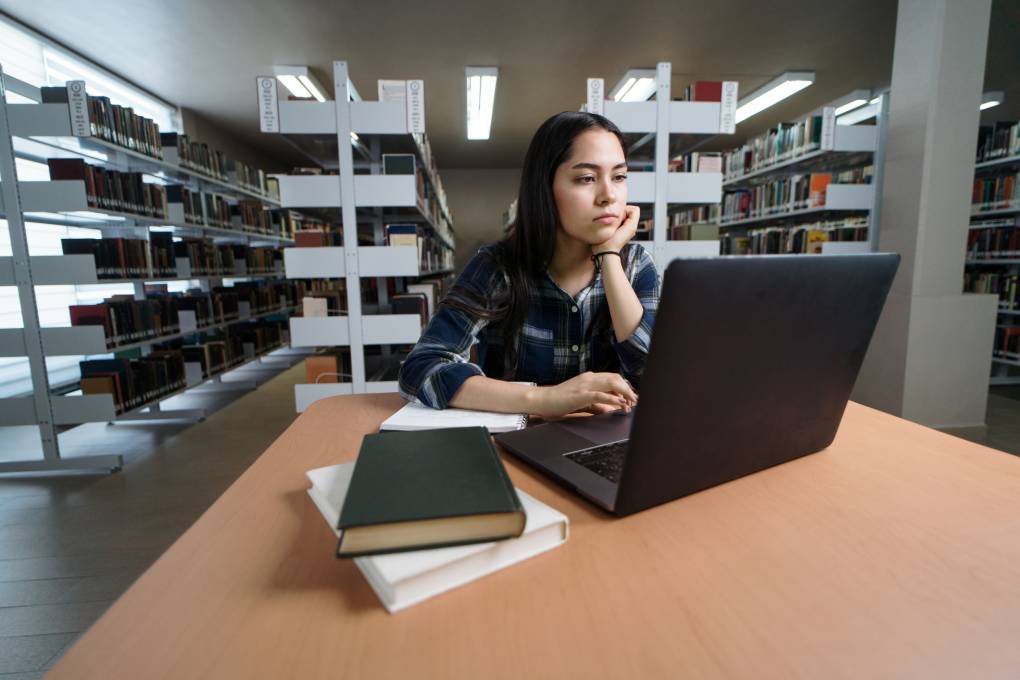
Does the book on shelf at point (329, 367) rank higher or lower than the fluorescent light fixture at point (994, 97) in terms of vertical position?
lower

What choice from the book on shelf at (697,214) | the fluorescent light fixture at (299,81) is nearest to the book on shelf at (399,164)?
the fluorescent light fixture at (299,81)

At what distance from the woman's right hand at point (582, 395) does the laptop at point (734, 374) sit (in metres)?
0.13

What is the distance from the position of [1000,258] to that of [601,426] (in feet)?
15.7

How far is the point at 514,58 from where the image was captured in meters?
4.12

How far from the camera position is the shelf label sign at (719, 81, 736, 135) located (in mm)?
2674

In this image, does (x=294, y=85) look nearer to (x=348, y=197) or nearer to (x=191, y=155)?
(x=191, y=155)

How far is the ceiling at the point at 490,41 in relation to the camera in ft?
10.8

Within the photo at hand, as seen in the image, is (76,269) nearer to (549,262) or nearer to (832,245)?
(549,262)

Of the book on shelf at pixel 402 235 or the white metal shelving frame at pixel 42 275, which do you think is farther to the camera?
the book on shelf at pixel 402 235

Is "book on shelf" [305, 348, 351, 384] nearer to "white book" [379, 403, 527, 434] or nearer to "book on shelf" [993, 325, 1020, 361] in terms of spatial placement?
"white book" [379, 403, 527, 434]

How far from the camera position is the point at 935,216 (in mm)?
2633

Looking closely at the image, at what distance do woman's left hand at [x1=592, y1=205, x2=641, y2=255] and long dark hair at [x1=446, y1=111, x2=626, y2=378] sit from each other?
0.34 feet

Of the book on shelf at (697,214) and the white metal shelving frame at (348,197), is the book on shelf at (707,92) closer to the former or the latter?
the white metal shelving frame at (348,197)

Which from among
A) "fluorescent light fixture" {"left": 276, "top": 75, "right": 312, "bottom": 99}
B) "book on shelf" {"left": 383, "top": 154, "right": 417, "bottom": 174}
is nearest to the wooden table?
"book on shelf" {"left": 383, "top": 154, "right": 417, "bottom": 174}
